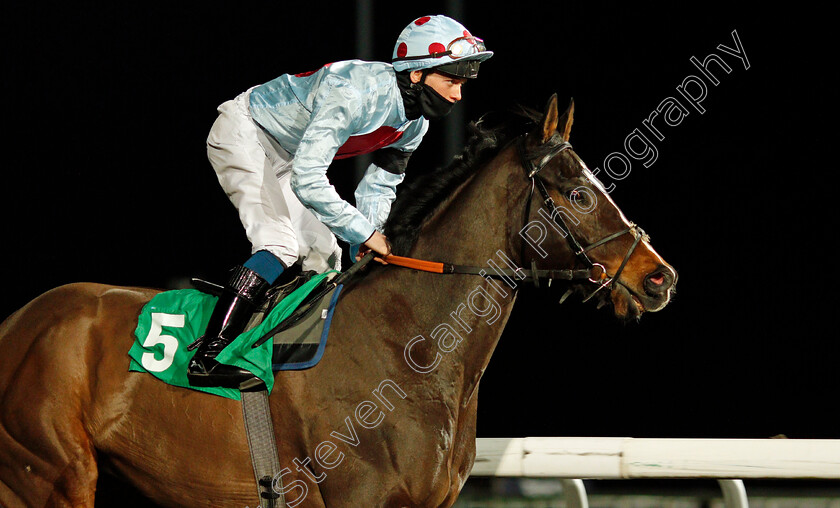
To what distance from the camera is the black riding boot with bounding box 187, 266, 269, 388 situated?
229 cm

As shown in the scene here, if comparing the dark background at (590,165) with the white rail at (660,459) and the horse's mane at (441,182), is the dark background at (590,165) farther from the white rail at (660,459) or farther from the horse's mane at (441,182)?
the horse's mane at (441,182)

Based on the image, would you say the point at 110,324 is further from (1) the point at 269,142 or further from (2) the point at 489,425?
(2) the point at 489,425

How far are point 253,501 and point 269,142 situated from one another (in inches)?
45.1

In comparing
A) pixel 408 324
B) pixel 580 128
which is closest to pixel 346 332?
pixel 408 324

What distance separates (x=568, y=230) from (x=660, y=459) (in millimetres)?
1086

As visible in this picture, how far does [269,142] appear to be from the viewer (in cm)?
267

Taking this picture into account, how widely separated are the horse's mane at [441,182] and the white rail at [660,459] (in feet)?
3.23

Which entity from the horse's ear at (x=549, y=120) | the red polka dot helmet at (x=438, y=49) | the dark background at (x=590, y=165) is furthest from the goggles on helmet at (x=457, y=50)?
the dark background at (x=590, y=165)

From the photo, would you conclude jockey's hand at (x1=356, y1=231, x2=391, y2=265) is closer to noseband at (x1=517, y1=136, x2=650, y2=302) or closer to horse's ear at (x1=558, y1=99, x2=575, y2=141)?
noseband at (x1=517, y1=136, x2=650, y2=302)

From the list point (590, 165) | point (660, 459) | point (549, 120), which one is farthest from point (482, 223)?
point (590, 165)

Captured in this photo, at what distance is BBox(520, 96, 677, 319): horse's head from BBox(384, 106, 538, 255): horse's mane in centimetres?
16

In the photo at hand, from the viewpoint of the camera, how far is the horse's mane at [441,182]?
2438 mm

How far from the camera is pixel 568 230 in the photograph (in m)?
2.27

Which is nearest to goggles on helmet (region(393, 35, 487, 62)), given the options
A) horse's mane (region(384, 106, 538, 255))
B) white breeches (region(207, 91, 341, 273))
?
horse's mane (region(384, 106, 538, 255))
